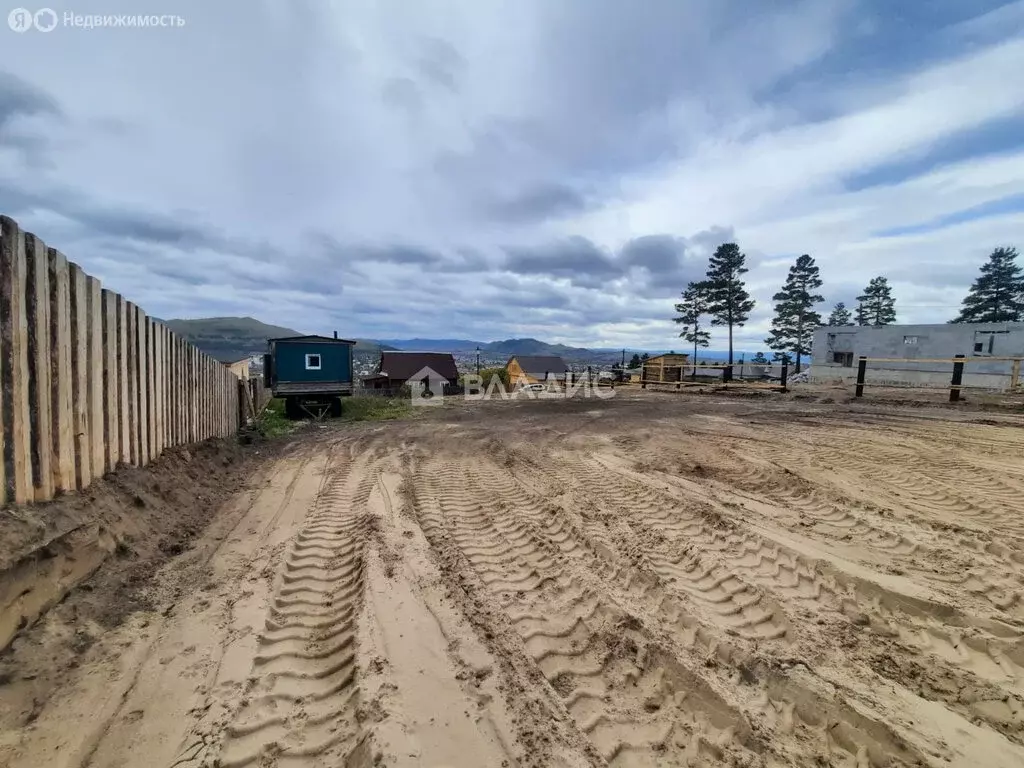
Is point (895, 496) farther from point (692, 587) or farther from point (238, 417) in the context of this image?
point (238, 417)

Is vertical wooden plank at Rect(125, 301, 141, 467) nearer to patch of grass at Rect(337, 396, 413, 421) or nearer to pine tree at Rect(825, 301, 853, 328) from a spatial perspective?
patch of grass at Rect(337, 396, 413, 421)

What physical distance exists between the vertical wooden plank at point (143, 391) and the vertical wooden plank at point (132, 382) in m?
0.09

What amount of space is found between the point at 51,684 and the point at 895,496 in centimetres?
708

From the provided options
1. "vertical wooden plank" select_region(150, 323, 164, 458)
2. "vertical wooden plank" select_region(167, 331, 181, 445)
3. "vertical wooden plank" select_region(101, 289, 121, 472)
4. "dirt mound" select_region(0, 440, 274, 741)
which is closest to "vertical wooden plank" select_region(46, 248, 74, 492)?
"dirt mound" select_region(0, 440, 274, 741)

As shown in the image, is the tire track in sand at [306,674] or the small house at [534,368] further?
the small house at [534,368]

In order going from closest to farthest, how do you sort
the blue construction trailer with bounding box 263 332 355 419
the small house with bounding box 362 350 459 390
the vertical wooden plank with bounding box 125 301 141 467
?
1. the vertical wooden plank with bounding box 125 301 141 467
2. the blue construction trailer with bounding box 263 332 355 419
3. the small house with bounding box 362 350 459 390

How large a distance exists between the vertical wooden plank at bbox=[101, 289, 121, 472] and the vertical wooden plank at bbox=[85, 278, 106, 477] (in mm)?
81

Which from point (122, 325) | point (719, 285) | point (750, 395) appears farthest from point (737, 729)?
point (719, 285)

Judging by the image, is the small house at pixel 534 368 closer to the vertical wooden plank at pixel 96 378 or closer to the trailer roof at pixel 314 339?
the trailer roof at pixel 314 339

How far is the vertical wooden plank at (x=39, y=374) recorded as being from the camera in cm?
281

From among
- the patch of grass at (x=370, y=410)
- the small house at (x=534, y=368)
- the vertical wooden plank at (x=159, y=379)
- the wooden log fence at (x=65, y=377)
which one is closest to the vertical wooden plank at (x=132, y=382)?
the wooden log fence at (x=65, y=377)

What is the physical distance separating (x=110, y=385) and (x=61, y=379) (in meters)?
0.85

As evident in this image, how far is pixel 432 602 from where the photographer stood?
9.68 feet

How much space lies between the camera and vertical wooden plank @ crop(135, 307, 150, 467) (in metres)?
4.54
